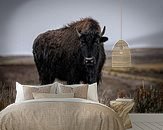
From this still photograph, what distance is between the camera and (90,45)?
283 inches

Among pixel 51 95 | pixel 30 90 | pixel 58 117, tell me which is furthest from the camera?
pixel 30 90

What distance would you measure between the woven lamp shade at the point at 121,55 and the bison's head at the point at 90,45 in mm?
354

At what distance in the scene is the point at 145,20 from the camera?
7551mm

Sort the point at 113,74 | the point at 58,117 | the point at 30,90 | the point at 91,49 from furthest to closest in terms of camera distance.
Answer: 1. the point at 113,74
2. the point at 91,49
3. the point at 30,90
4. the point at 58,117

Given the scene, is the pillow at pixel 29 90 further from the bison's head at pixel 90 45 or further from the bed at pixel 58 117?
the bison's head at pixel 90 45

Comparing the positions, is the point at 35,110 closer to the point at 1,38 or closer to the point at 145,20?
the point at 1,38

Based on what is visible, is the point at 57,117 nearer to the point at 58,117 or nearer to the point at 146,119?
the point at 58,117

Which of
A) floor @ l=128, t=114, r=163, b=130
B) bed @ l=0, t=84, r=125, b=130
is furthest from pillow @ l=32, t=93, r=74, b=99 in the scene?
floor @ l=128, t=114, r=163, b=130

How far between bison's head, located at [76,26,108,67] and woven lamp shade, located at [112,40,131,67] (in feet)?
1.16

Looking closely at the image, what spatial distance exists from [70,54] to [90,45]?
45cm

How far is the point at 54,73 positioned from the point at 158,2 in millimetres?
2592

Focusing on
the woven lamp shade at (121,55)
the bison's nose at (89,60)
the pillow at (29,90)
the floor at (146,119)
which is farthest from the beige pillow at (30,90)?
the floor at (146,119)

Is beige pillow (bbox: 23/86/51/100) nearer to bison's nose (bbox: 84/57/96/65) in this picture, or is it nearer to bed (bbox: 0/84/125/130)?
bed (bbox: 0/84/125/130)

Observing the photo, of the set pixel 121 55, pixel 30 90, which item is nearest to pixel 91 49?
pixel 121 55
